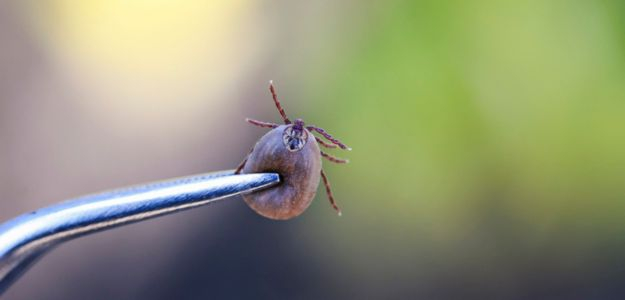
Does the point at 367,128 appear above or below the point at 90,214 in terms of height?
below

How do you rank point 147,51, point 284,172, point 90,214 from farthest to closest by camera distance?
1. point 147,51
2. point 284,172
3. point 90,214

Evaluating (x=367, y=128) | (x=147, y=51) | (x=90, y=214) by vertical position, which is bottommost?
(x=367, y=128)

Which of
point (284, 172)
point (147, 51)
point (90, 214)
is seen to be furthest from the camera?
Result: point (147, 51)

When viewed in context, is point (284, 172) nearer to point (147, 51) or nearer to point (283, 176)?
point (283, 176)

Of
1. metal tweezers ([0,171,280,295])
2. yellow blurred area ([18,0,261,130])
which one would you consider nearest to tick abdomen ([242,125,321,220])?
metal tweezers ([0,171,280,295])

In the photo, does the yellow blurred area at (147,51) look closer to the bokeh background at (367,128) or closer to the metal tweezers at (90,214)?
the bokeh background at (367,128)

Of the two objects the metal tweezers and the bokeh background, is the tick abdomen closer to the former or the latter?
the metal tweezers

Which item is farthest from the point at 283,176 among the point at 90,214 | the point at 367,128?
the point at 367,128

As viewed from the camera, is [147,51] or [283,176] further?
[147,51]
